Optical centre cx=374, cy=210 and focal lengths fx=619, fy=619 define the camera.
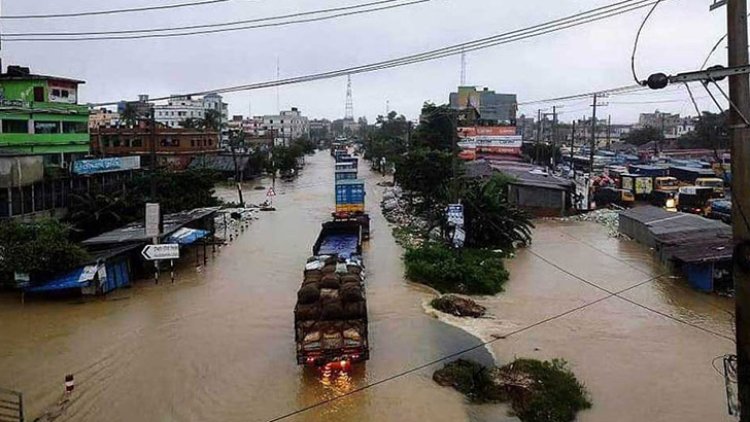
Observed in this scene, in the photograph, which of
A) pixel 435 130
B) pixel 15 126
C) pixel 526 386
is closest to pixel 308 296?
pixel 526 386

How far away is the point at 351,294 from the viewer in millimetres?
13133

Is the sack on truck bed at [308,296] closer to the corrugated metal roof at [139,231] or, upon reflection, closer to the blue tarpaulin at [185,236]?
the corrugated metal roof at [139,231]

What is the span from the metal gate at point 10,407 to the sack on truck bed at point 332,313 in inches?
222

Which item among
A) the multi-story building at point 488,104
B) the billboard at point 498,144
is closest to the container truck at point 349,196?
the billboard at point 498,144

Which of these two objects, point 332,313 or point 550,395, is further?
point 332,313

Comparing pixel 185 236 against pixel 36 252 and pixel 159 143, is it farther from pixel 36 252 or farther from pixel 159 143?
pixel 159 143

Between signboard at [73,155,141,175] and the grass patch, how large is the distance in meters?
25.1

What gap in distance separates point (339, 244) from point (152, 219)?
7.24 metres

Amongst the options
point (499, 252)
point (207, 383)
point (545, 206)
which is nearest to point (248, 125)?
point (545, 206)

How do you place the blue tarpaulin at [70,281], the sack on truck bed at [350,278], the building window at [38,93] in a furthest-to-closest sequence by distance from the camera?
the building window at [38,93], the blue tarpaulin at [70,281], the sack on truck bed at [350,278]

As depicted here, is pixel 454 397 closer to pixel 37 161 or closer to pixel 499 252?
pixel 499 252

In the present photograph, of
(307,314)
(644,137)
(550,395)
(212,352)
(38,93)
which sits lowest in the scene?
(212,352)

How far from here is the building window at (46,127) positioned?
34406mm

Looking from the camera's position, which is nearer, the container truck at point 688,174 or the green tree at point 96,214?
the green tree at point 96,214
